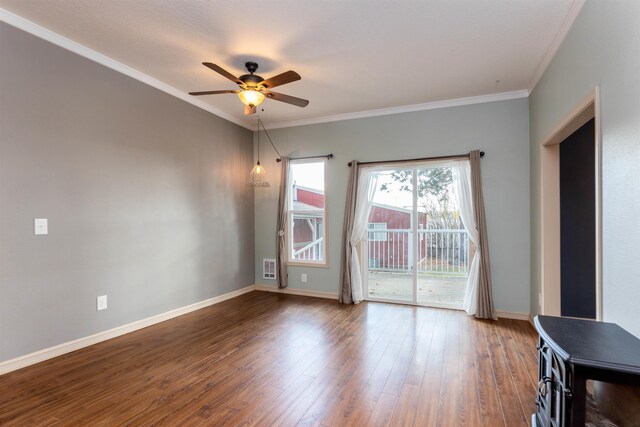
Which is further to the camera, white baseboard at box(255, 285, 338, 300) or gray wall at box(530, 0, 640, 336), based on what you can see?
white baseboard at box(255, 285, 338, 300)

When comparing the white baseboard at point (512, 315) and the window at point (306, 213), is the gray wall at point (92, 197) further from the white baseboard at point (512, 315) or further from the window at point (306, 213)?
the white baseboard at point (512, 315)

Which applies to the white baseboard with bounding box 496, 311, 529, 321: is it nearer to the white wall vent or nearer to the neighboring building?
the neighboring building

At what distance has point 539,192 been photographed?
3.44 m

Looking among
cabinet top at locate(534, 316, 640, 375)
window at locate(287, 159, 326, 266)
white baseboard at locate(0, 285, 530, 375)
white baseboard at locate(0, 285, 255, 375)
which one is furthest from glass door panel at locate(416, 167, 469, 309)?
white baseboard at locate(0, 285, 255, 375)

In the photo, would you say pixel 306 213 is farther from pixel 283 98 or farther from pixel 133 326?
pixel 133 326

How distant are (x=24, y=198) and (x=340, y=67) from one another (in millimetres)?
3123

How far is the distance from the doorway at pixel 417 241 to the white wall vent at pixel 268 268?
5.17 ft

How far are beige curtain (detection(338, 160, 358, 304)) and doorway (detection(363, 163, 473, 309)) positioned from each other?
303 millimetres

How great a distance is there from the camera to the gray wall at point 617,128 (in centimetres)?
155

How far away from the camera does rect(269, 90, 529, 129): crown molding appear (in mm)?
4008

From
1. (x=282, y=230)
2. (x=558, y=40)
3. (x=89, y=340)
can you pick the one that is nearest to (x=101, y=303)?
(x=89, y=340)

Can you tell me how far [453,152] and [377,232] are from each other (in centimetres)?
155

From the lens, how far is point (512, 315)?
3963 millimetres

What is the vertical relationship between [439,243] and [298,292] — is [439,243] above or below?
above
